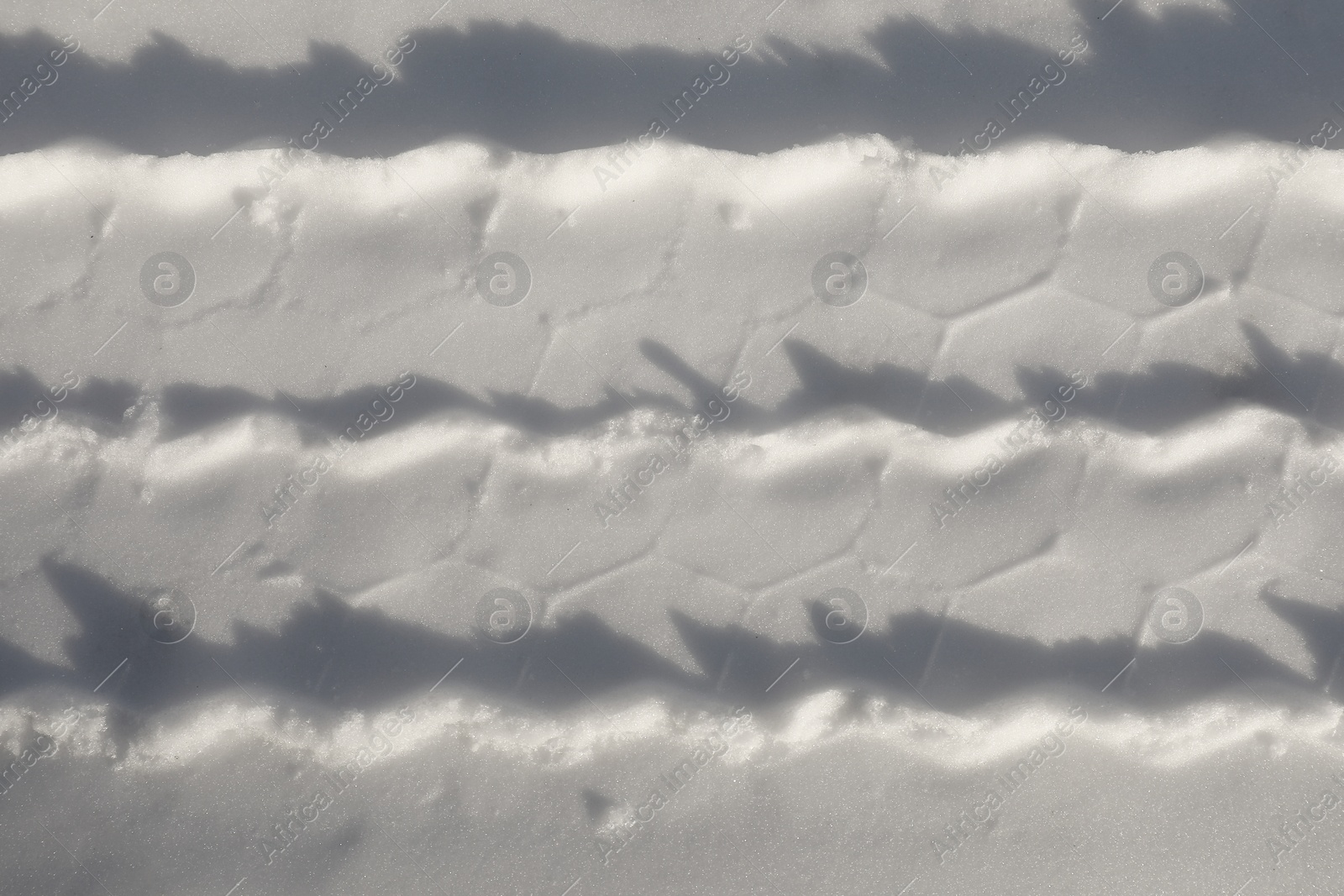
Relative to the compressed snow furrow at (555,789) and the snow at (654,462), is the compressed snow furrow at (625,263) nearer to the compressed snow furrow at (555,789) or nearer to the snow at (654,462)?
the snow at (654,462)

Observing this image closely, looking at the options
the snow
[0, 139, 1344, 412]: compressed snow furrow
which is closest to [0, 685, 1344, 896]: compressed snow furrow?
the snow

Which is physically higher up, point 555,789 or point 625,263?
point 625,263

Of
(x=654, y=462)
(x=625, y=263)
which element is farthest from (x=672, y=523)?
(x=625, y=263)

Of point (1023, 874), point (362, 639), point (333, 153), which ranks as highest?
point (333, 153)

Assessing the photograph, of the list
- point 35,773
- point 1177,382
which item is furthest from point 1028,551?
point 35,773

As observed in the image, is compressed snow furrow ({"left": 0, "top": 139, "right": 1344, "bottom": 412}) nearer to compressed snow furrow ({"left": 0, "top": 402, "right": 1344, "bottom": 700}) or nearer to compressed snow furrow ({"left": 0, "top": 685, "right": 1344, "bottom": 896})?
compressed snow furrow ({"left": 0, "top": 402, "right": 1344, "bottom": 700})

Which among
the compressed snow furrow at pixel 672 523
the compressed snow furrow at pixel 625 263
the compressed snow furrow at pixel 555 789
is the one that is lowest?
the compressed snow furrow at pixel 555 789

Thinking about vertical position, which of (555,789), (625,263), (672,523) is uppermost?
(625,263)

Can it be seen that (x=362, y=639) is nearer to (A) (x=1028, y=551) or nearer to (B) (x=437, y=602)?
(B) (x=437, y=602)

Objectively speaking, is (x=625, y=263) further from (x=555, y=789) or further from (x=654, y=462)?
(x=555, y=789)

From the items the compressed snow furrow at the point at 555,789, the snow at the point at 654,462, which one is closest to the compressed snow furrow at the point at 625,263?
the snow at the point at 654,462

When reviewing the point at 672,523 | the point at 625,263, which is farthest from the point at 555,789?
the point at 625,263
